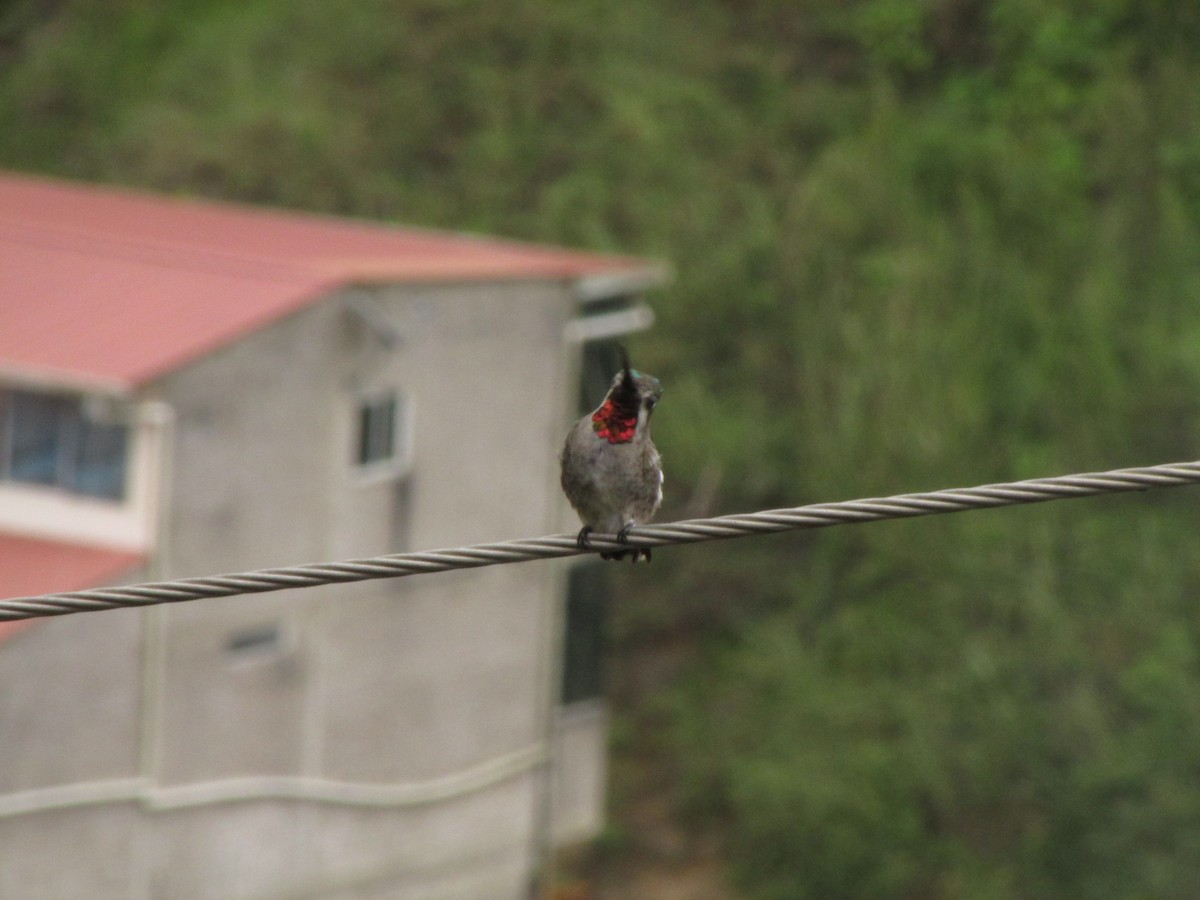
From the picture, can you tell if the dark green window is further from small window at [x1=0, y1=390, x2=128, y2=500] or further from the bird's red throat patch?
the bird's red throat patch

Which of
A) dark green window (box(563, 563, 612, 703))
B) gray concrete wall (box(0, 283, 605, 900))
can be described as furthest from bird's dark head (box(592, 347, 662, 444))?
dark green window (box(563, 563, 612, 703))

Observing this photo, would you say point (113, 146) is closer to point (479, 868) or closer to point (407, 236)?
point (407, 236)

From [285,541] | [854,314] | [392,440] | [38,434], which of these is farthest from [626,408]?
[854,314]

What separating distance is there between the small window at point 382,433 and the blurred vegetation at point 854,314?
7760mm

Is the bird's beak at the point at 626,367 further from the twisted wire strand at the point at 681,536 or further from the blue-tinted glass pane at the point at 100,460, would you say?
the blue-tinted glass pane at the point at 100,460

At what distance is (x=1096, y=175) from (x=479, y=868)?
1420 centimetres

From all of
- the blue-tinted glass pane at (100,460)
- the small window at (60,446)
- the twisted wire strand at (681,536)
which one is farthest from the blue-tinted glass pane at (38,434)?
the twisted wire strand at (681,536)

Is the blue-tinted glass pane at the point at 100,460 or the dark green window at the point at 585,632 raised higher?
the blue-tinted glass pane at the point at 100,460

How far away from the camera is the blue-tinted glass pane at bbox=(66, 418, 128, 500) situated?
52.1 feet

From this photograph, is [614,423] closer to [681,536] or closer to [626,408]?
[626,408]

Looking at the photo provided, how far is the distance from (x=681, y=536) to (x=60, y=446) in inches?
507

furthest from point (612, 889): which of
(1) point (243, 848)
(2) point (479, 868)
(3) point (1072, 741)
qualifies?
(1) point (243, 848)

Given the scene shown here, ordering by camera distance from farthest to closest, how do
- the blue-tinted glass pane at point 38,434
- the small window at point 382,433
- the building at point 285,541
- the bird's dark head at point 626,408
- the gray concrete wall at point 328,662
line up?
the small window at point 382,433, the blue-tinted glass pane at point 38,434, the gray concrete wall at point 328,662, the building at point 285,541, the bird's dark head at point 626,408

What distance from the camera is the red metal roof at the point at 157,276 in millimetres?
15750
